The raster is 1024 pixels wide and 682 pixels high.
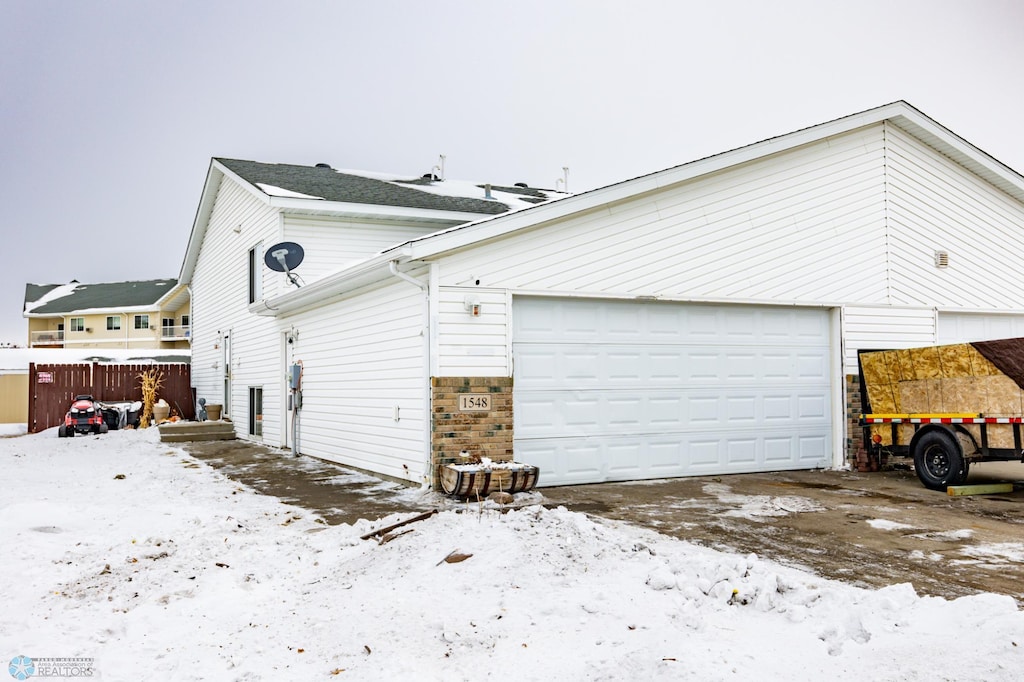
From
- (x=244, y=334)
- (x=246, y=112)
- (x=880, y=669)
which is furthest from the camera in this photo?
(x=246, y=112)

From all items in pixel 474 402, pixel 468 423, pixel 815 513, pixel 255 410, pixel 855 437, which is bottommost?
pixel 815 513

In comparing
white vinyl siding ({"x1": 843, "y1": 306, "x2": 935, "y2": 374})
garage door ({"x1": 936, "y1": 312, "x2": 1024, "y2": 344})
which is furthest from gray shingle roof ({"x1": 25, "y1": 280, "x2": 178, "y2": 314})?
garage door ({"x1": 936, "y1": 312, "x2": 1024, "y2": 344})

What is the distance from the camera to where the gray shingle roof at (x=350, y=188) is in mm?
16859

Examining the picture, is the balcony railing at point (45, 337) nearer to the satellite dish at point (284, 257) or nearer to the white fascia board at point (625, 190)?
the satellite dish at point (284, 257)

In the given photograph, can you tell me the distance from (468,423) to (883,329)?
308 inches

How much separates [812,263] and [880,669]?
986 cm

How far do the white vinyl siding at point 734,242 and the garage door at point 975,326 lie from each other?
1.70 m

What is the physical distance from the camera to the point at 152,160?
135ft


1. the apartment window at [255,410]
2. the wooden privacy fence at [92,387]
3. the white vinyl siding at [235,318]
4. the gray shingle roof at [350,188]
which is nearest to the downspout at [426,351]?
the gray shingle roof at [350,188]

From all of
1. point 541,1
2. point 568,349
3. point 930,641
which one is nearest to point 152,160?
point 541,1

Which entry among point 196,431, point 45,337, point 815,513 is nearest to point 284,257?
point 196,431

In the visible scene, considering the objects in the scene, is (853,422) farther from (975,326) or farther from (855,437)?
(975,326)

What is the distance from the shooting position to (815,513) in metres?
8.55

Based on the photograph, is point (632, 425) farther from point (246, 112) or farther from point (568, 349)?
point (246, 112)
